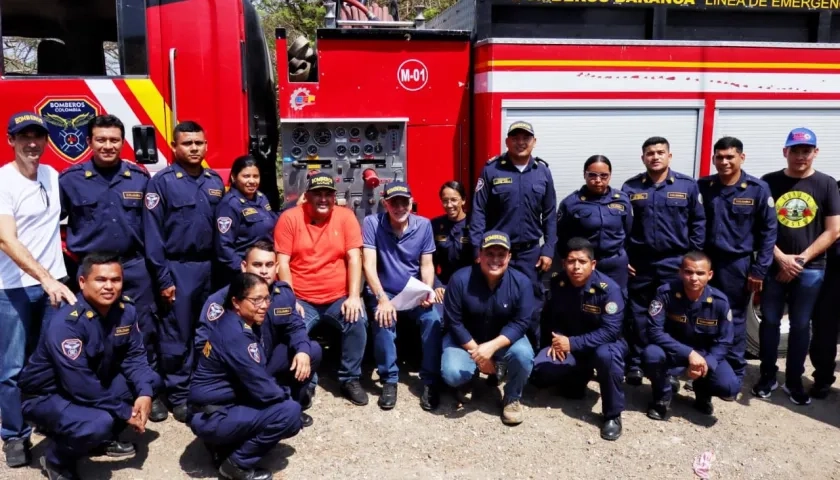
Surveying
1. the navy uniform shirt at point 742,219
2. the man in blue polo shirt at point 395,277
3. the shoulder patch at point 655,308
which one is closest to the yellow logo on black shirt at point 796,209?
the navy uniform shirt at point 742,219

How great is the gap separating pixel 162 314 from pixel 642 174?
300 cm

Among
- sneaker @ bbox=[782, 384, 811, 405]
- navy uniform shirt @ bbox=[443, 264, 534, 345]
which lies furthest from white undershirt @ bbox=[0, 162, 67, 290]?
sneaker @ bbox=[782, 384, 811, 405]

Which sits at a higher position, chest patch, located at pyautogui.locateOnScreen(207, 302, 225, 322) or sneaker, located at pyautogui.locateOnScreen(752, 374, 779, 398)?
chest patch, located at pyautogui.locateOnScreen(207, 302, 225, 322)

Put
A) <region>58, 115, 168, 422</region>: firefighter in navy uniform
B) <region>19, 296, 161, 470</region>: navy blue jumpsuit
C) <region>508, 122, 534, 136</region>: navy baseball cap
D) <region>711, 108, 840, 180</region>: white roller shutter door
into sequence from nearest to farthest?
<region>19, 296, 161, 470</region>: navy blue jumpsuit → <region>58, 115, 168, 422</region>: firefighter in navy uniform → <region>508, 122, 534, 136</region>: navy baseball cap → <region>711, 108, 840, 180</region>: white roller shutter door

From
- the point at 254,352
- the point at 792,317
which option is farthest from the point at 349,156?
the point at 792,317

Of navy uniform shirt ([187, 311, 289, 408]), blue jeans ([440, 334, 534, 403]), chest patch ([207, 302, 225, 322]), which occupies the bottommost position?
blue jeans ([440, 334, 534, 403])

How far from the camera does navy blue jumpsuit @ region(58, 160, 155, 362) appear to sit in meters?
3.55

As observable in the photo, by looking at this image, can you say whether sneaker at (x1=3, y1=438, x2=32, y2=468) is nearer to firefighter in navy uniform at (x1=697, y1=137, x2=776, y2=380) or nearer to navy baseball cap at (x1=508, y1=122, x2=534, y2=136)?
navy baseball cap at (x1=508, y1=122, x2=534, y2=136)

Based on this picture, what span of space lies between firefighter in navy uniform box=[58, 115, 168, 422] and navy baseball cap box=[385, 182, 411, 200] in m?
1.35

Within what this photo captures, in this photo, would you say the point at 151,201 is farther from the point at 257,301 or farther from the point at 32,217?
the point at 257,301

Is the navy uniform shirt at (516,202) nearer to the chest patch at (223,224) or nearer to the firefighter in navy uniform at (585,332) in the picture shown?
the firefighter in navy uniform at (585,332)

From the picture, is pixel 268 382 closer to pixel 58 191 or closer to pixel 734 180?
pixel 58 191

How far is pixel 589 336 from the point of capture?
13.0 feet

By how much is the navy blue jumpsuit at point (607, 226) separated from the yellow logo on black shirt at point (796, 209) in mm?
875
